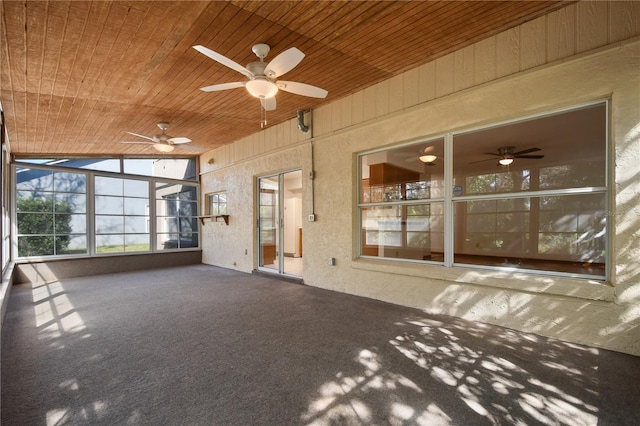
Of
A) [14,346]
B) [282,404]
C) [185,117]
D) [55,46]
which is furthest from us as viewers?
[185,117]

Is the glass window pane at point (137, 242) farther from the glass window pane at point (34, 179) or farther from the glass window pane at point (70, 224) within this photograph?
the glass window pane at point (34, 179)

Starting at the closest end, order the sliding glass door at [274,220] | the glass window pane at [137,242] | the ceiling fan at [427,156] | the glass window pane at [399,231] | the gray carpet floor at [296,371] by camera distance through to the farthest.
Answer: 1. the gray carpet floor at [296,371]
2. the ceiling fan at [427,156]
3. the glass window pane at [399,231]
4. the sliding glass door at [274,220]
5. the glass window pane at [137,242]

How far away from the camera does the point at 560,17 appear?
2.81m

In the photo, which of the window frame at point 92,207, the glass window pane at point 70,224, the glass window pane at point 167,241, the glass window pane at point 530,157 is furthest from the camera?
the glass window pane at point 167,241

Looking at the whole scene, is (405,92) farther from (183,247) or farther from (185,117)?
(183,247)

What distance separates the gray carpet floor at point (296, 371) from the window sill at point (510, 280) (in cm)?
48

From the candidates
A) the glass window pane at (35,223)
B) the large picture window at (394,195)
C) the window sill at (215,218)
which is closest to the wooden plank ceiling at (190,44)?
the large picture window at (394,195)

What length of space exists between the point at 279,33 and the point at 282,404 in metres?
3.28

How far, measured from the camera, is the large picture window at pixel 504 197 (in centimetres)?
369

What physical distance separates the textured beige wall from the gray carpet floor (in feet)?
1.06

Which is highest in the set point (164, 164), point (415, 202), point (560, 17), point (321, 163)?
point (560, 17)

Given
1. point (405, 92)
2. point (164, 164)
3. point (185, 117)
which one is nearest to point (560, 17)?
point (405, 92)

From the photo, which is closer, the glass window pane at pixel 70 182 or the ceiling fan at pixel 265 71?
the ceiling fan at pixel 265 71

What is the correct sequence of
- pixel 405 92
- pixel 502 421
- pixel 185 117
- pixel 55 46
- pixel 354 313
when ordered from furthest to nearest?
pixel 185 117, pixel 405 92, pixel 354 313, pixel 55 46, pixel 502 421
